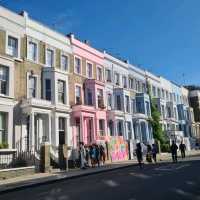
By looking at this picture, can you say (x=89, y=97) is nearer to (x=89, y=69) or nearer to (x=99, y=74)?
(x=89, y=69)

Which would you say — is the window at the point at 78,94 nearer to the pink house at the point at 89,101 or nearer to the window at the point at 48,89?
the pink house at the point at 89,101

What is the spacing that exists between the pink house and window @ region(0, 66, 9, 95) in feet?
26.1

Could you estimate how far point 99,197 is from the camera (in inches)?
395

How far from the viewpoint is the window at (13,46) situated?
24.9 m

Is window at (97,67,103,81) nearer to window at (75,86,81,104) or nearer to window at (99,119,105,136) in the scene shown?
window at (75,86,81,104)

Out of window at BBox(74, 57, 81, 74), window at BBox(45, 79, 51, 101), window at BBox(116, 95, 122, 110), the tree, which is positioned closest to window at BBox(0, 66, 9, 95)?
window at BBox(45, 79, 51, 101)

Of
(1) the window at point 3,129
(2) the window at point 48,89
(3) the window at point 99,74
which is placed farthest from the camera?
(3) the window at point 99,74

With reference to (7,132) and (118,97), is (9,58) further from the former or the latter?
(118,97)

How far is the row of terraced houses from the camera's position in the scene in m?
23.6

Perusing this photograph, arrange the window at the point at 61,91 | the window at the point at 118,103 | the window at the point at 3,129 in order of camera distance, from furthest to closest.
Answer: the window at the point at 118,103
the window at the point at 61,91
the window at the point at 3,129

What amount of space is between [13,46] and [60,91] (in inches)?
242

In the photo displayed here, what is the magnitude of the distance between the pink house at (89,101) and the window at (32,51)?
576cm

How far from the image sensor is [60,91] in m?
28.6

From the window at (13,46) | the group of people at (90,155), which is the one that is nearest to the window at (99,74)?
the group of people at (90,155)
